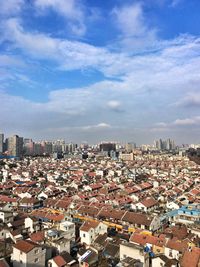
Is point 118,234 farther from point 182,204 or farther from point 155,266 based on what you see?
point 182,204

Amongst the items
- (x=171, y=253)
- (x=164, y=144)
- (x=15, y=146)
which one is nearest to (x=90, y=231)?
(x=171, y=253)

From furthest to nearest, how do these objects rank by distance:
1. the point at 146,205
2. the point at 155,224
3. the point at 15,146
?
the point at 15,146 < the point at 146,205 < the point at 155,224

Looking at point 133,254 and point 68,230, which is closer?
point 133,254

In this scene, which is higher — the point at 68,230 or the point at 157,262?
the point at 68,230

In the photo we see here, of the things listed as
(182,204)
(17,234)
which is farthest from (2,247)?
(182,204)

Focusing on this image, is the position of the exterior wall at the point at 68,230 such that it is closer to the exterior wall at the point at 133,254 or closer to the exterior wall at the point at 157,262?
the exterior wall at the point at 133,254

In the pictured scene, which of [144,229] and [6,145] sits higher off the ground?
[6,145]

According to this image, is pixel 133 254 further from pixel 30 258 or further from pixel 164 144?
pixel 164 144

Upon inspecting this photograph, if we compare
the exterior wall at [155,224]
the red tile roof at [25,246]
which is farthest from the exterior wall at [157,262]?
the exterior wall at [155,224]

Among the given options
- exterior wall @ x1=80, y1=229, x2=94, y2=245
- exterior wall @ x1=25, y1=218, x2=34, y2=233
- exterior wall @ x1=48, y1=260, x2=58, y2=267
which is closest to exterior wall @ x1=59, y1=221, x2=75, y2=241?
exterior wall @ x1=80, y1=229, x2=94, y2=245
